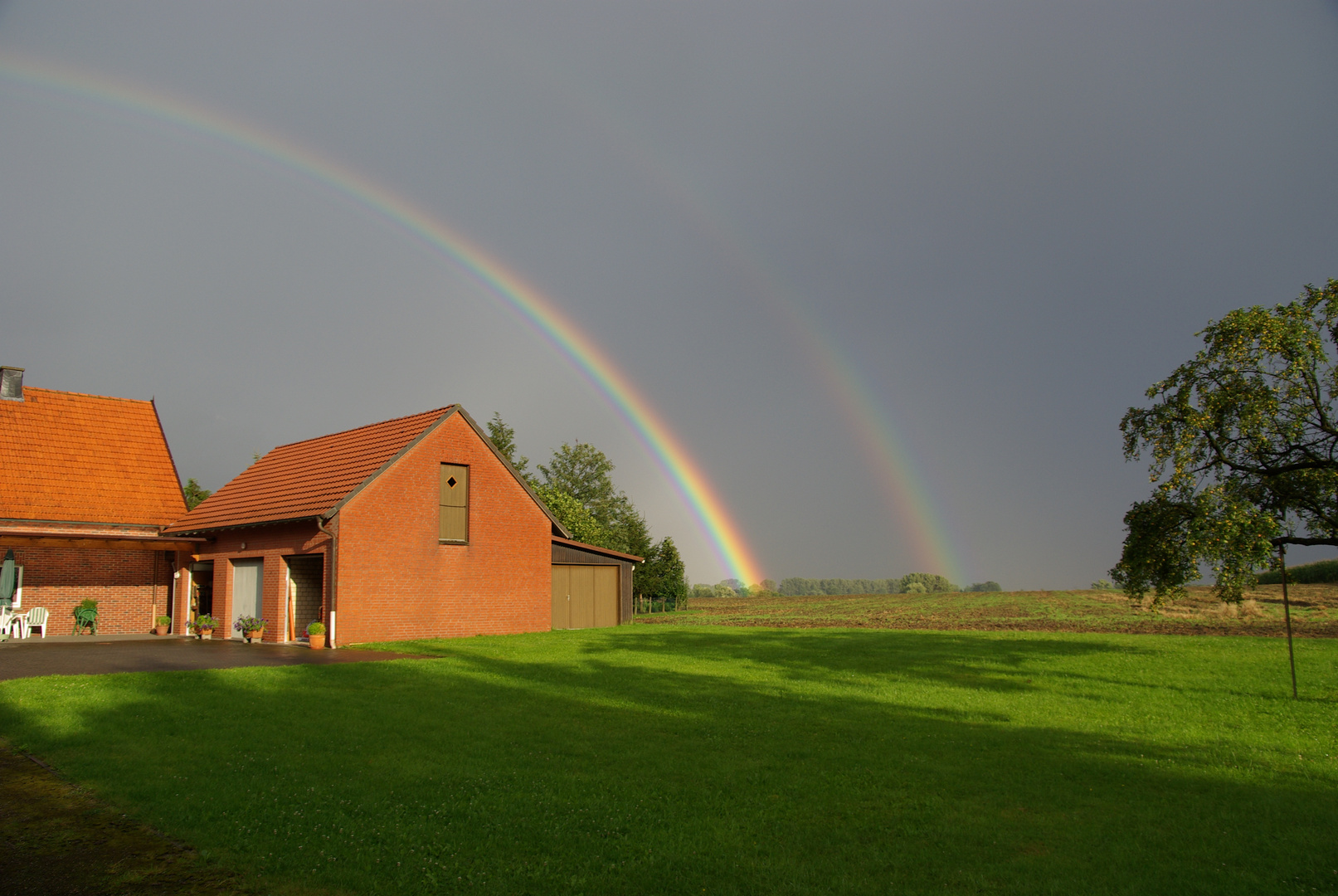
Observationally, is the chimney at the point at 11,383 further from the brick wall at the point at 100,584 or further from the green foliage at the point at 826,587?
the green foliage at the point at 826,587

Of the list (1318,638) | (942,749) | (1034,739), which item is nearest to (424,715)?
(942,749)

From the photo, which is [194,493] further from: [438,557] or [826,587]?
[826,587]

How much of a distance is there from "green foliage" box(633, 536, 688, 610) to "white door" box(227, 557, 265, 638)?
32505 millimetres

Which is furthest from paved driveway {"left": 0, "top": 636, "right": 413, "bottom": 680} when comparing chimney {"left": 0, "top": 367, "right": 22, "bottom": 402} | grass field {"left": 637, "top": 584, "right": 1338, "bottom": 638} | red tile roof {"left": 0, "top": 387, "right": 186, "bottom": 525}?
grass field {"left": 637, "top": 584, "right": 1338, "bottom": 638}

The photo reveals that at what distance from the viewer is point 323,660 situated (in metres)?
18.9

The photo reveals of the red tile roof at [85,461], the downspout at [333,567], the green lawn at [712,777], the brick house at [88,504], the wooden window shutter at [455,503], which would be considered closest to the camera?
the green lawn at [712,777]

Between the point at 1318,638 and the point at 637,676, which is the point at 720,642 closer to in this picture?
the point at 637,676

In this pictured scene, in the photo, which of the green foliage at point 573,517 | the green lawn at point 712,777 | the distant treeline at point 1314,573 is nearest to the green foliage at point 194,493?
the green foliage at point 573,517

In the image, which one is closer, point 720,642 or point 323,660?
point 323,660

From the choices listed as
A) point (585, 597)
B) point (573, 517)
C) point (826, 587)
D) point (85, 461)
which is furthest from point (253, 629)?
point (826, 587)

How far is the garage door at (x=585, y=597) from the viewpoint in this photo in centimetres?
3225

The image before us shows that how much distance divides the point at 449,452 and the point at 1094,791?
72.7 feet

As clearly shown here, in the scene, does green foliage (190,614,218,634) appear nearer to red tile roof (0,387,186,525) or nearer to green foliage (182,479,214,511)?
red tile roof (0,387,186,525)

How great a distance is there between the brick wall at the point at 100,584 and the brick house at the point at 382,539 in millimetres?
1055
